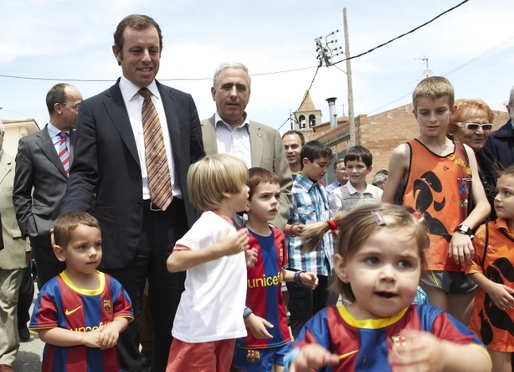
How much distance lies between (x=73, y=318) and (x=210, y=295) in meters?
0.87

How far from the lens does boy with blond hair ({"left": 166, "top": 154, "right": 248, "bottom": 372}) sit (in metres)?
2.87

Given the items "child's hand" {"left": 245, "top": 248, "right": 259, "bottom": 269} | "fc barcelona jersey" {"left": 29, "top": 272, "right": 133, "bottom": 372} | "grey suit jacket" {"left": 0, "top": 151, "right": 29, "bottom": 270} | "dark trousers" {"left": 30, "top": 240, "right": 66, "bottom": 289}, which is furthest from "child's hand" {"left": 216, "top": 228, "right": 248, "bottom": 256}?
"grey suit jacket" {"left": 0, "top": 151, "right": 29, "bottom": 270}

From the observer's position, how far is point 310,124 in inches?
3041

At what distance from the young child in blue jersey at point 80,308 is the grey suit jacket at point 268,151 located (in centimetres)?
130

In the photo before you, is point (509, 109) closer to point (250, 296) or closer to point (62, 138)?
point (250, 296)

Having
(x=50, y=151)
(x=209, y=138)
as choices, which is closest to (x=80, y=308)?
(x=209, y=138)

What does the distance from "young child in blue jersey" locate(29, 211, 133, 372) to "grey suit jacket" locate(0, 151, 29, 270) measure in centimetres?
204

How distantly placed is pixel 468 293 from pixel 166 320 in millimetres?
1970

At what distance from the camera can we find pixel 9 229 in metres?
5.31

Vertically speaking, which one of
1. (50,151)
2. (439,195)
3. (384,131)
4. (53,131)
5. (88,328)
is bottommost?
(88,328)

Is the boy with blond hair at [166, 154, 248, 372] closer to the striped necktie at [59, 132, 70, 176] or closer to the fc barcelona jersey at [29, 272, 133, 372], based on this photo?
the fc barcelona jersey at [29, 272, 133, 372]

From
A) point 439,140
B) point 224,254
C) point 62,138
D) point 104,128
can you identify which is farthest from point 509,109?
point 62,138

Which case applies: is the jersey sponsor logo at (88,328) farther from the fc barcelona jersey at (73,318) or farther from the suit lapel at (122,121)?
the suit lapel at (122,121)

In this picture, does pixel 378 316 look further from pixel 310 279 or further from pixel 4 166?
pixel 4 166
